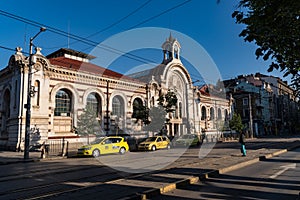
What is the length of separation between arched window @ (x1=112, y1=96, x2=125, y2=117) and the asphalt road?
23782 mm

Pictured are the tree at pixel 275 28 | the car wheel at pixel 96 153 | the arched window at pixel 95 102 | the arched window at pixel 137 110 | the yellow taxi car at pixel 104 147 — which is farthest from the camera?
the arched window at pixel 137 110

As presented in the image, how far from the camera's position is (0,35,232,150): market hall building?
24.5 meters

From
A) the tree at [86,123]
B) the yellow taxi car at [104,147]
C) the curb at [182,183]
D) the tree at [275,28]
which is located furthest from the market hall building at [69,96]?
the tree at [275,28]

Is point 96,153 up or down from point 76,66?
down

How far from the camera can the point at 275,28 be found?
18.1 ft

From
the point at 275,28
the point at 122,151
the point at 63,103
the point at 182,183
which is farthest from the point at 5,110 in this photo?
the point at 275,28

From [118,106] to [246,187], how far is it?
26.5m

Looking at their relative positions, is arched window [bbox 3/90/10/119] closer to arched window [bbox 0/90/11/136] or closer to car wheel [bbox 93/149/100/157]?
arched window [bbox 0/90/11/136]

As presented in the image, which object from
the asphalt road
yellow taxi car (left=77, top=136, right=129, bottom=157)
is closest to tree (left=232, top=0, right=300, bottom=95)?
the asphalt road

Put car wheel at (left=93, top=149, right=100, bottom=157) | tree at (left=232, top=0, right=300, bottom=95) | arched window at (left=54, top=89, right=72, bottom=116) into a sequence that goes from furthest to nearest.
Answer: arched window at (left=54, top=89, right=72, bottom=116) → car wheel at (left=93, top=149, right=100, bottom=157) → tree at (left=232, top=0, right=300, bottom=95)

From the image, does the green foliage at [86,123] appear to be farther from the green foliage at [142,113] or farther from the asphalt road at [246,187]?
the asphalt road at [246,187]

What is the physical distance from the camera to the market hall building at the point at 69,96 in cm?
2450

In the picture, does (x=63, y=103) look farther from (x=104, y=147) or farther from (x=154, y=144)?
(x=154, y=144)

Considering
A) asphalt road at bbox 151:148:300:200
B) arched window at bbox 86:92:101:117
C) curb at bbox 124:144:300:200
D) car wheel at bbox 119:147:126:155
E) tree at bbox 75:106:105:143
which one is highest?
arched window at bbox 86:92:101:117
